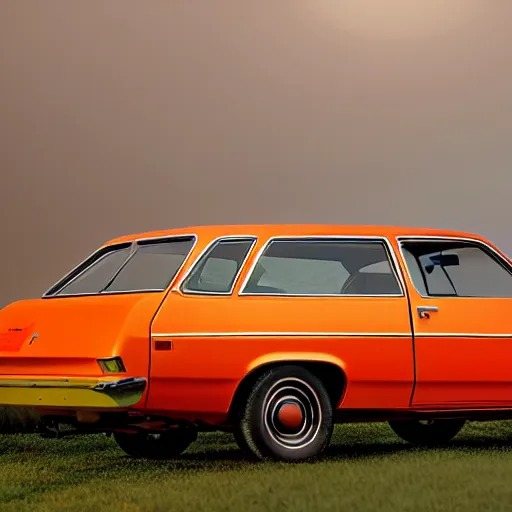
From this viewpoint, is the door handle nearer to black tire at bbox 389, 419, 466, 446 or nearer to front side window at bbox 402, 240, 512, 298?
front side window at bbox 402, 240, 512, 298

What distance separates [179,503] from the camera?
20.6 ft

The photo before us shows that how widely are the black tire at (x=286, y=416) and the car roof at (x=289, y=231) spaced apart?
1.12 m

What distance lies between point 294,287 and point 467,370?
1551 millimetres

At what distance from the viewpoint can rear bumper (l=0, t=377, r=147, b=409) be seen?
7.52m

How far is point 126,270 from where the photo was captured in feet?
28.3

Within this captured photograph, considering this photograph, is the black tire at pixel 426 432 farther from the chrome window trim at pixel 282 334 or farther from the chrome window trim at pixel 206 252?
the chrome window trim at pixel 206 252

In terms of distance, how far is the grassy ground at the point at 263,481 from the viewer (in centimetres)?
620

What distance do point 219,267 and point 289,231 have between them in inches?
26.4

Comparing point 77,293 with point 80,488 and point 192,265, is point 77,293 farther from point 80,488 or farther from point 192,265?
point 80,488

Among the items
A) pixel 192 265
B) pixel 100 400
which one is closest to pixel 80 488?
pixel 100 400

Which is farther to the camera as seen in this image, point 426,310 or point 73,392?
point 426,310

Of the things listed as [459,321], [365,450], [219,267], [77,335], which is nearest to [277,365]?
[219,267]

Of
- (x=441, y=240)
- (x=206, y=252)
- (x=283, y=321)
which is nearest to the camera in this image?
(x=283, y=321)

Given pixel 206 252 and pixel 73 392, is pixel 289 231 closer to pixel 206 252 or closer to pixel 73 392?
pixel 206 252
